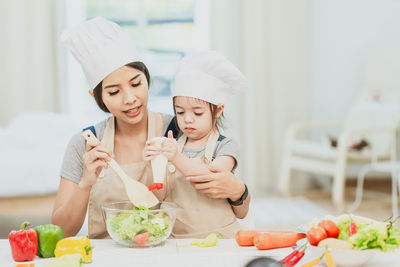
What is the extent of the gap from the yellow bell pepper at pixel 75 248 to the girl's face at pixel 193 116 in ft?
1.55

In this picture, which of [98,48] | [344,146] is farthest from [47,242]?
[344,146]

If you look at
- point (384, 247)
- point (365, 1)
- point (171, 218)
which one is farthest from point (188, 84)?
point (365, 1)

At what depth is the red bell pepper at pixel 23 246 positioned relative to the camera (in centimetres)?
135

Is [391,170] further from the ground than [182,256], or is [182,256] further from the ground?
[182,256]

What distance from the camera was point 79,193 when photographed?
161cm

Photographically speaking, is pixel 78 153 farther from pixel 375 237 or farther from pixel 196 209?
pixel 375 237

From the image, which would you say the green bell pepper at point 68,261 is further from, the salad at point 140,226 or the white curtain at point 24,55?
the white curtain at point 24,55

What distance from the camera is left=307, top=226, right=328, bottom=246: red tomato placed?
1306 millimetres

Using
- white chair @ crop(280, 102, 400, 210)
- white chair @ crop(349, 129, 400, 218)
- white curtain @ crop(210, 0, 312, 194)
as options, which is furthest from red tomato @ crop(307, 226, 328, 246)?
white curtain @ crop(210, 0, 312, 194)

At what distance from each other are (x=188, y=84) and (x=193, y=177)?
0.96 feet

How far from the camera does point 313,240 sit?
1.31 meters

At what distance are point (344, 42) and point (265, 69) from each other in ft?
2.64

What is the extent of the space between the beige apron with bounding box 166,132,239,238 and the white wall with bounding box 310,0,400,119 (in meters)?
4.00

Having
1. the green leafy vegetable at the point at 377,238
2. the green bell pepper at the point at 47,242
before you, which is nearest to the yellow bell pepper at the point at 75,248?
the green bell pepper at the point at 47,242
